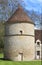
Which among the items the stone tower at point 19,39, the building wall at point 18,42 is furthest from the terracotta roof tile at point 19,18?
the building wall at point 18,42

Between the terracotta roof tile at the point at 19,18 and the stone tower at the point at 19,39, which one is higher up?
the terracotta roof tile at the point at 19,18

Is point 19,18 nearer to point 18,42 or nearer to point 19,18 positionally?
point 19,18

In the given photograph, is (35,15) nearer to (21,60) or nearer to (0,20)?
(0,20)

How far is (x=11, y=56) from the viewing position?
28.6 metres

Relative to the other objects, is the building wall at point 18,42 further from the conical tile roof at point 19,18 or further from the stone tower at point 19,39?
the conical tile roof at point 19,18

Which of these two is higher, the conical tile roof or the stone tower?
the conical tile roof

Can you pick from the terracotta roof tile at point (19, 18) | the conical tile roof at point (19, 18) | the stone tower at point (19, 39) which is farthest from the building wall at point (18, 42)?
the terracotta roof tile at point (19, 18)

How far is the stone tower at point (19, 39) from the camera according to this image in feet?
93.2

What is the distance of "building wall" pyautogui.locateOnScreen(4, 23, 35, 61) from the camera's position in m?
28.4

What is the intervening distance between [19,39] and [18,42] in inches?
19.2

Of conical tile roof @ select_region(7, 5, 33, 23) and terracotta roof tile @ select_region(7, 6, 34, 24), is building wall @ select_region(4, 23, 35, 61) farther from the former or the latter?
terracotta roof tile @ select_region(7, 6, 34, 24)

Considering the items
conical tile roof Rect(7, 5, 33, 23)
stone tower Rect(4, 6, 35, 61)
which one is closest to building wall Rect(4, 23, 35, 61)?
stone tower Rect(4, 6, 35, 61)

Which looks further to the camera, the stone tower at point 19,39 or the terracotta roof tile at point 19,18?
the terracotta roof tile at point 19,18

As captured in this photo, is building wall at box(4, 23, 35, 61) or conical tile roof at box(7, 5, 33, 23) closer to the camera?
building wall at box(4, 23, 35, 61)
